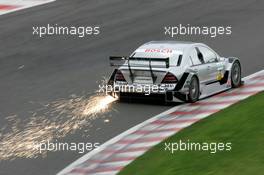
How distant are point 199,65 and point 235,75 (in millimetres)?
1465

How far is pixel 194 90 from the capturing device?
60.2 feet

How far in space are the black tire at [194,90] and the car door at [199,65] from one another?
0.81 ft

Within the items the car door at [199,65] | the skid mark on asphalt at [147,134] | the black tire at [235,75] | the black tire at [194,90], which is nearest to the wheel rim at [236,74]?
the black tire at [235,75]

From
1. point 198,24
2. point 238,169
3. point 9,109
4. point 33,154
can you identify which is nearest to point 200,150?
point 238,169

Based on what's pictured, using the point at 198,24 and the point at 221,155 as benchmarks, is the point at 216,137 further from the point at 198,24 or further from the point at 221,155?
the point at 198,24

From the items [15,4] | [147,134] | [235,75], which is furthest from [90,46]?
[147,134]

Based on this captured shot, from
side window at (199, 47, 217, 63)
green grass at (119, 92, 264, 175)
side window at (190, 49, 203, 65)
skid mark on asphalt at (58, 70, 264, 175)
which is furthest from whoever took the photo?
side window at (199, 47, 217, 63)

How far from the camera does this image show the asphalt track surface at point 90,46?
56.8 ft

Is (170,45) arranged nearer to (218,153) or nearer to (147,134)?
(147,134)

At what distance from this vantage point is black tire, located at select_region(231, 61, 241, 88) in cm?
1975

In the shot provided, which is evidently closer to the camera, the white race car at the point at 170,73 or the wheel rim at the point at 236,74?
the white race car at the point at 170,73

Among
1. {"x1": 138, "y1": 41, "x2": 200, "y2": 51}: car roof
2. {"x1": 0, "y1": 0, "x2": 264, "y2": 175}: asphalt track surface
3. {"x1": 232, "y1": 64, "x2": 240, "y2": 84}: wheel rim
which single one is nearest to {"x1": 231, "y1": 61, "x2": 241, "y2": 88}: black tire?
{"x1": 232, "y1": 64, "x2": 240, "y2": 84}: wheel rim

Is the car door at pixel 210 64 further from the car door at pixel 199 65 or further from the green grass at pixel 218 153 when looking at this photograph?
the green grass at pixel 218 153

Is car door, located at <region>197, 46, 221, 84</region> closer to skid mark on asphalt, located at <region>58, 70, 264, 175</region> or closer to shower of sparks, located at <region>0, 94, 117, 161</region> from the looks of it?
skid mark on asphalt, located at <region>58, 70, 264, 175</region>
